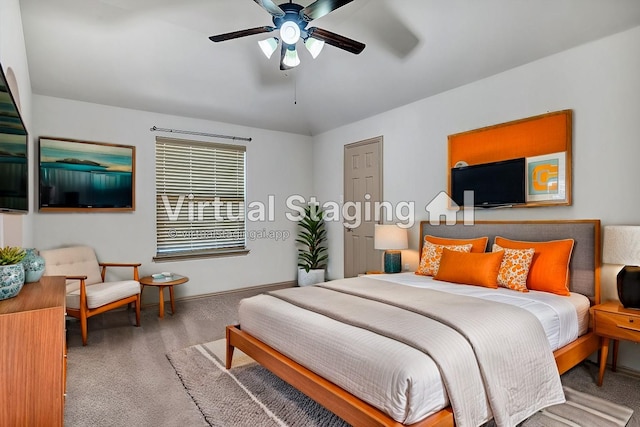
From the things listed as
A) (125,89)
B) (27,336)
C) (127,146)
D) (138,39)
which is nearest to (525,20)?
(138,39)

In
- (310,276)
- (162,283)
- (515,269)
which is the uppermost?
(515,269)

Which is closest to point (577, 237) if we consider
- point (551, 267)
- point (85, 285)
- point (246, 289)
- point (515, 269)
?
point (551, 267)

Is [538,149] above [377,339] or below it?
above

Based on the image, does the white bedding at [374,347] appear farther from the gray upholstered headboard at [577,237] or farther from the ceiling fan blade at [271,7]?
the ceiling fan blade at [271,7]

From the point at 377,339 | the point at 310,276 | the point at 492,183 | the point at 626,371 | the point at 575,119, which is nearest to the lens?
the point at 377,339

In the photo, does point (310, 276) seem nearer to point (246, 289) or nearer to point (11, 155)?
point (246, 289)

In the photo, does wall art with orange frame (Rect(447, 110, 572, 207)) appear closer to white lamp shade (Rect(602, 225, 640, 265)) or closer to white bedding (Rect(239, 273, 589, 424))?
white lamp shade (Rect(602, 225, 640, 265))

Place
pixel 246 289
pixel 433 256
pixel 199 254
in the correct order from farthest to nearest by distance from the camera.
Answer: pixel 246 289, pixel 199 254, pixel 433 256

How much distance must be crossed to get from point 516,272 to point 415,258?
4.98 feet

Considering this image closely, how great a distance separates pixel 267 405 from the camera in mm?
2295

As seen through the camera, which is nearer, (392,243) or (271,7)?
(271,7)

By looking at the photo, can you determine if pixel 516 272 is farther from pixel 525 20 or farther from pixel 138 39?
pixel 138 39

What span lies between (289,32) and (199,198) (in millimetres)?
3177

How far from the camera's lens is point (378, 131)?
4.92 m
